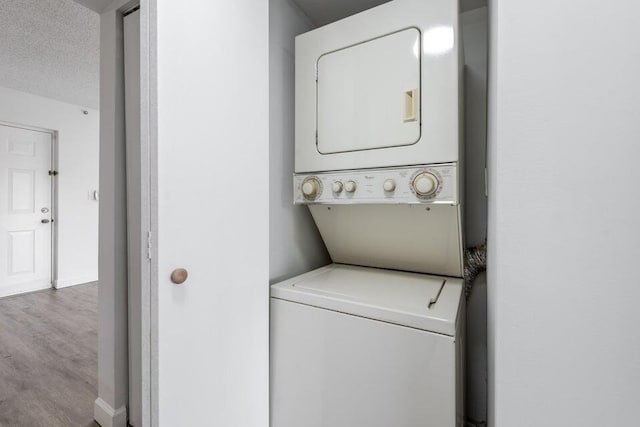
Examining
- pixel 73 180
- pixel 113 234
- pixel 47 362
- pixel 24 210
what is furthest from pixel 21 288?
pixel 113 234

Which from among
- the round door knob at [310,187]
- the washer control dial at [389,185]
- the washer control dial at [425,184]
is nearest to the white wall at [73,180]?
the round door knob at [310,187]

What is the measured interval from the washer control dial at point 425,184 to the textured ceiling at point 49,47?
299cm

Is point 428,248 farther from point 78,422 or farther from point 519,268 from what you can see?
point 78,422

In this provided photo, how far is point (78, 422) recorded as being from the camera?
6.10 ft

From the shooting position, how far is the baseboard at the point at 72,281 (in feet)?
14.8

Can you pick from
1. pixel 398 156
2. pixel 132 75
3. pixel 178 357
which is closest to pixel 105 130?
pixel 132 75

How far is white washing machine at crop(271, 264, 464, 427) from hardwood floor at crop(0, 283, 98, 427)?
1.49 m

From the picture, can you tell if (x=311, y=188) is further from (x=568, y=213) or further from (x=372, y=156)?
(x=568, y=213)

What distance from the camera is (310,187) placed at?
156 centimetres

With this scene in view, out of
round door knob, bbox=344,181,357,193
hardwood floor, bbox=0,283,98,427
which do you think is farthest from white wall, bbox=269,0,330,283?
hardwood floor, bbox=0,283,98,427

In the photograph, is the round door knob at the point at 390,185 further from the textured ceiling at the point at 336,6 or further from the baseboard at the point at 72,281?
the baseboard at the point at 72,281

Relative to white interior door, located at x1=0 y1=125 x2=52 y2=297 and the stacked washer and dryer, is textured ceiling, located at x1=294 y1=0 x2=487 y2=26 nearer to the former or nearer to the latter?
the stacked washer and dryer

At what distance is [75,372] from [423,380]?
8.96ft

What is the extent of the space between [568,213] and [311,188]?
1.11 metres
